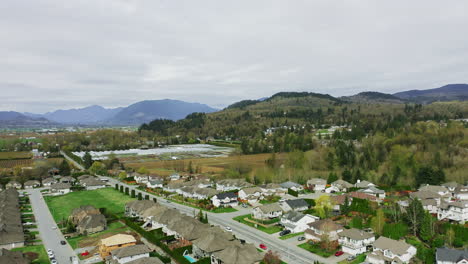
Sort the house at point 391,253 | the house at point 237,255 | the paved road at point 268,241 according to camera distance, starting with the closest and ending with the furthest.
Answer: the house at point 237,255
the house at point 391,253
the paved road at point 268,241

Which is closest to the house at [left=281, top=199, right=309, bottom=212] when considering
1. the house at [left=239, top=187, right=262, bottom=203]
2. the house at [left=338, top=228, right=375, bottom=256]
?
the house at [left=239, top=187, right=262, bottom=203]

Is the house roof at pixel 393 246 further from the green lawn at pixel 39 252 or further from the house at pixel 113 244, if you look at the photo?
the green lawn at pixel 39 252

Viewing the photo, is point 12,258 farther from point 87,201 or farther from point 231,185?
point 231,185

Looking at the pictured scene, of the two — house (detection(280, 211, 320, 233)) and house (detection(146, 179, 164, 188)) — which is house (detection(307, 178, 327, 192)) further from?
house (detection(146, 179, 164, 188))

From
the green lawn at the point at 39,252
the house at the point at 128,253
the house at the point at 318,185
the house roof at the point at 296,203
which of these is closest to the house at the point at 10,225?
the green lawn at the point at 39,252

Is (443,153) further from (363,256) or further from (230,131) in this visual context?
(230,131)
